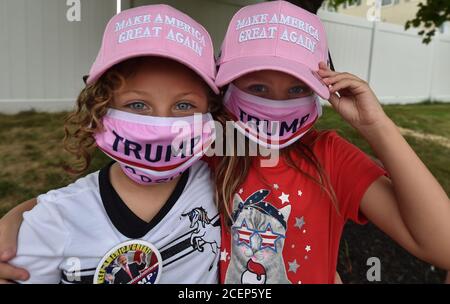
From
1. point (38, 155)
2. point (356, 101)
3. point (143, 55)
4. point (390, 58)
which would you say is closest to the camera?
point (143, 55)

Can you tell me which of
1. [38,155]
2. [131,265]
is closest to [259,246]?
[131,265]

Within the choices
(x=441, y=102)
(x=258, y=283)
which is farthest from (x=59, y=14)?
(x=441, y=102)

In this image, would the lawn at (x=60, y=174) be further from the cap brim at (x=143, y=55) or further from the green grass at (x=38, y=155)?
the cap brim at (x=143, y=55)

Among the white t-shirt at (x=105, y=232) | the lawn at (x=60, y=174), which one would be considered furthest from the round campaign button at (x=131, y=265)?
the lawn at (x=60, y=174)

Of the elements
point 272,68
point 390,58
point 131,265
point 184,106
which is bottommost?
point 390,58

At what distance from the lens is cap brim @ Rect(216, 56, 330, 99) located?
1.39 m

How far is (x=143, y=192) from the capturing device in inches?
60.6

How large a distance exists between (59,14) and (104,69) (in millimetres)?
5215

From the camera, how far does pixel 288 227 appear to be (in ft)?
5.04

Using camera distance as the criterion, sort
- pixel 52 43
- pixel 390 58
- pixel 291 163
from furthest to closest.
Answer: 1. pixel 390 58
2. pixel 52 43
3. pixel 291 163

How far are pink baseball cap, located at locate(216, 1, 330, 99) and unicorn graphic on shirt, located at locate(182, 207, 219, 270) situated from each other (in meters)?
0.47

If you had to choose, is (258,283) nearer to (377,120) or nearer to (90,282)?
(90,282)

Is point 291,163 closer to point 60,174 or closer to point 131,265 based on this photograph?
point 131,265

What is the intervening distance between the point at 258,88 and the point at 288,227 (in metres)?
0.51
